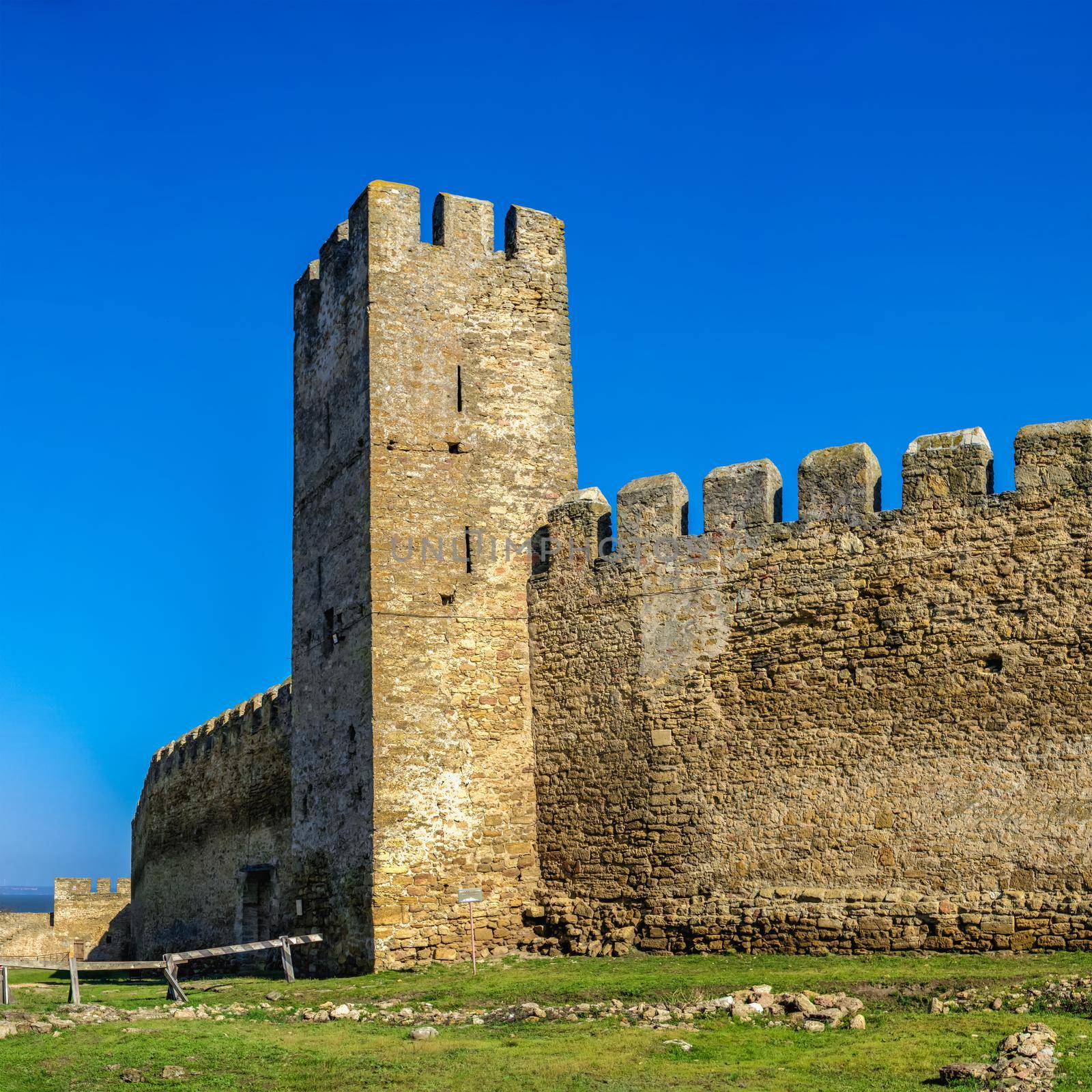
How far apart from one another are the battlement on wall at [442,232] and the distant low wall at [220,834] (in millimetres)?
6343

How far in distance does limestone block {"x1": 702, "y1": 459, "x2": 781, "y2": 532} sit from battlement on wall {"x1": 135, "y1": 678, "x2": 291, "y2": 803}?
23.5ft

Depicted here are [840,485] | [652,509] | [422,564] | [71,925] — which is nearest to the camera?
[840,485]

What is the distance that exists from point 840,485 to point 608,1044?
656 centimetres

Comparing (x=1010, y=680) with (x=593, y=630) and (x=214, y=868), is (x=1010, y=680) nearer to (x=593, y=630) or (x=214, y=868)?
(x=593, y=630)

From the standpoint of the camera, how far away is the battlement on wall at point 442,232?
57.0 feet

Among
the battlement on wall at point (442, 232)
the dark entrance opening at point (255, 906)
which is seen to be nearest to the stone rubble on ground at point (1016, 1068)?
the battlement on wall at point (442, 232)

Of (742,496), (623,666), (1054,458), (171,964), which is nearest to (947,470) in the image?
(1054,458)

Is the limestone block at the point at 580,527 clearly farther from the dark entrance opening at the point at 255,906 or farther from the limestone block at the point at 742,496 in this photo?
the dark entrance opening at the point at 255,906

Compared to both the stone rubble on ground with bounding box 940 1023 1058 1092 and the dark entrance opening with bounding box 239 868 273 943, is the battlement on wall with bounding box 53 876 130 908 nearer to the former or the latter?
the dark entrance opening with bounding box 239 868 273 943

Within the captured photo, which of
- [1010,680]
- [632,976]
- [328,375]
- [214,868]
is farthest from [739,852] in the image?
[214,868]

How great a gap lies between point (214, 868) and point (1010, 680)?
14.2 metres

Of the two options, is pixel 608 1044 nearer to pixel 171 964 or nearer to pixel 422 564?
pixel 171 964

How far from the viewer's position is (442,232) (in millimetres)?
17703

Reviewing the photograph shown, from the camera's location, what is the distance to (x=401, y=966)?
1540 cm
